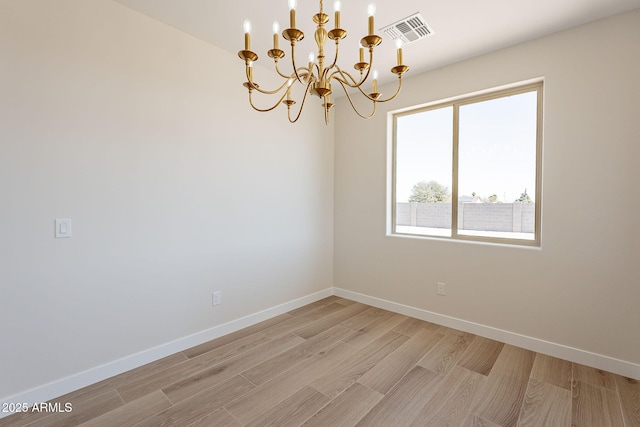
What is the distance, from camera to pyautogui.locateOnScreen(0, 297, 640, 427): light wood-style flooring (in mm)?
1733

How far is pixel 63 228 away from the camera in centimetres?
193

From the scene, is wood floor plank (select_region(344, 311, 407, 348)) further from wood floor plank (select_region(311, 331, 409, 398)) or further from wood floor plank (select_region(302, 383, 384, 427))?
wood floor plank (select_region(302, 383, 384, 427))

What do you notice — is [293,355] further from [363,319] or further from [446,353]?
[446,353]

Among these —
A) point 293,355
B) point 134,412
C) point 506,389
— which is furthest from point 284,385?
point 506,389

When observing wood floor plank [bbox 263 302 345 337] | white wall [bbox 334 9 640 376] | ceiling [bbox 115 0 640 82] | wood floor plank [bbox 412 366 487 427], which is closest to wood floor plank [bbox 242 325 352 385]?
wood floor plank [bbox 263 302 345 337]

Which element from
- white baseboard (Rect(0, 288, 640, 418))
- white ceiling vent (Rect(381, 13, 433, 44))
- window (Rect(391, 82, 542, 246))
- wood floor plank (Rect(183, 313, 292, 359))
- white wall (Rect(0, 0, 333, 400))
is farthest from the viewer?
window (Rect(391, 82, 542, 246))

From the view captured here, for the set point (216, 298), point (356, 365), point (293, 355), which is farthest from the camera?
point (216, 298)

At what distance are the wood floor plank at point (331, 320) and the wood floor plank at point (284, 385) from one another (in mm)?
378

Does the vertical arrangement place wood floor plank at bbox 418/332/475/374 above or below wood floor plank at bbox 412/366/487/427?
above

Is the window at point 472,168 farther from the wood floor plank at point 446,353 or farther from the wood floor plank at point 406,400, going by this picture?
the wood floor plank at point 406,400

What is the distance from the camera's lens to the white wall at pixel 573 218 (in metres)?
2.14

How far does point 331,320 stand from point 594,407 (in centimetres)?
205

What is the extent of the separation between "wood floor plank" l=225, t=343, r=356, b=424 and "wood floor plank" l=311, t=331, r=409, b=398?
0.20 ft

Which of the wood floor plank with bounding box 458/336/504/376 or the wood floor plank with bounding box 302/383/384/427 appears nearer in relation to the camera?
the wood floor plank with bounding box 302/383/384/427
